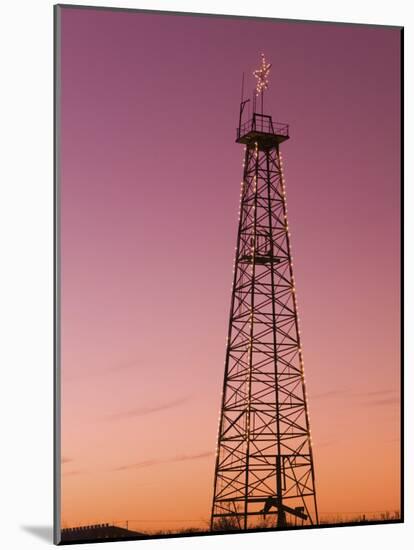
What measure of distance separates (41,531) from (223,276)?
8.15 feet

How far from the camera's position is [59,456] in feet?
32.3

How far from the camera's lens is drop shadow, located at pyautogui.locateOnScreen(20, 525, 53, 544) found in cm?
1009

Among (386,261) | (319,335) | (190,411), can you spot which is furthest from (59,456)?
(386,261)

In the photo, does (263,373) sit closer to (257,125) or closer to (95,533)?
(95,533)

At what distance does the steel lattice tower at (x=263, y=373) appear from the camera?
10562 mm

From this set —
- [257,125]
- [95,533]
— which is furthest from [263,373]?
[257,125]

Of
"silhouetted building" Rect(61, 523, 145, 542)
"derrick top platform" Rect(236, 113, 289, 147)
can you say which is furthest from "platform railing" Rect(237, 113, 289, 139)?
"silhouetted building" Rect(61, 523, 145, 542)

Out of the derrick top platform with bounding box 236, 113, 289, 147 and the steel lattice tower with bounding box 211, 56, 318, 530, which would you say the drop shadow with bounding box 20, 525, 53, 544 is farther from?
the derrick top platform with bounding box 236, 113, 289, 147

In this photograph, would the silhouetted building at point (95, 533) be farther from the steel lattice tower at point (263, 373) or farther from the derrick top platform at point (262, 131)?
the derrick top platform at point (262, 131)

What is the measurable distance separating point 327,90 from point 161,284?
2191mm

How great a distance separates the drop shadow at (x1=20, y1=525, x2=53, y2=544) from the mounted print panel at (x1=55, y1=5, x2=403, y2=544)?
28 centimetres

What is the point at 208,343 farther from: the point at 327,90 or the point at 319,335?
the point at 327,90

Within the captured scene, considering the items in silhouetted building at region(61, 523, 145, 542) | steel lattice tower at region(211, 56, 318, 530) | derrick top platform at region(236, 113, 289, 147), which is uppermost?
derrick top platform at region(236, 113, 289, 147)

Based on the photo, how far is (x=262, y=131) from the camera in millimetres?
10711
